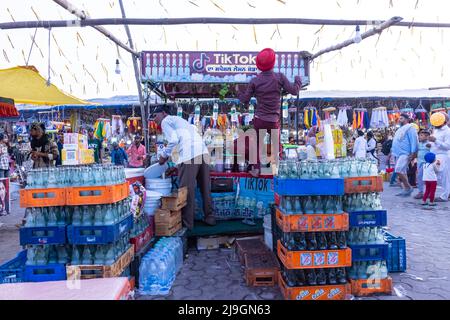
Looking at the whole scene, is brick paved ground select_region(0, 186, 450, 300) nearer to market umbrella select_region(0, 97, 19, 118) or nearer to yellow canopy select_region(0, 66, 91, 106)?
market umbrella select_region(0, 97, 19, 118)

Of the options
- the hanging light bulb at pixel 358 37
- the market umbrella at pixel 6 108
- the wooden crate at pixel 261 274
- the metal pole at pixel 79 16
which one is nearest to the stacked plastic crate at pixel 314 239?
the wooden crate at pixel 261 274

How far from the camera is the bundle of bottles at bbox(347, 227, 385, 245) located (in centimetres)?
396

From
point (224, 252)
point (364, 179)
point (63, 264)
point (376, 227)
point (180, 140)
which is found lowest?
point (224, 252)

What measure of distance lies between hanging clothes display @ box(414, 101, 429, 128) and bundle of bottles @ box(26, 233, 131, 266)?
659 inches

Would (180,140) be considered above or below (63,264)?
above

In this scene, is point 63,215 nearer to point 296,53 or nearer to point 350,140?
point 296,53

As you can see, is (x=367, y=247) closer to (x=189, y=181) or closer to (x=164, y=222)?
(x=164, y=222)

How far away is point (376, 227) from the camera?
13.1 feet

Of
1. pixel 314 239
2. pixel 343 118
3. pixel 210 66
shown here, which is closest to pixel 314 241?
pixel 314 239

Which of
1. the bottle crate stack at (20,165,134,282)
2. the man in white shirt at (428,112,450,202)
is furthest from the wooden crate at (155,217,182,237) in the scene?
the man in white shirt at (428,112,450,202)

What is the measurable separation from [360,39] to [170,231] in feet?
13.5

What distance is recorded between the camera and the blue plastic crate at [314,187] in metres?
3.65
